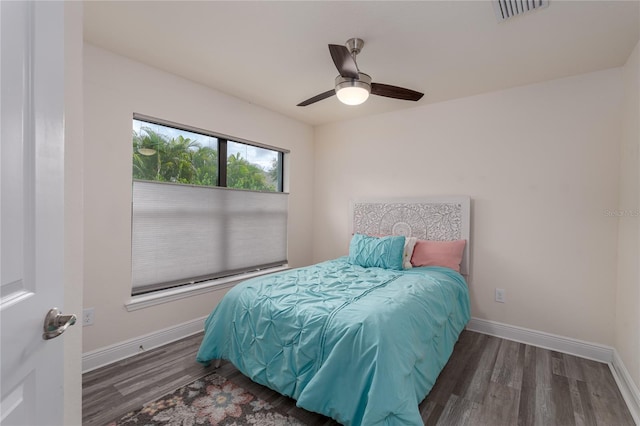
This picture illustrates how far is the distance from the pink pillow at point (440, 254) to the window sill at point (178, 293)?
73.2 inches

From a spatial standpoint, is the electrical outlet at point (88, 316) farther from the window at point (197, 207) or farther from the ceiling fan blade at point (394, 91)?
the ceiling fan blade at point (394, 91)

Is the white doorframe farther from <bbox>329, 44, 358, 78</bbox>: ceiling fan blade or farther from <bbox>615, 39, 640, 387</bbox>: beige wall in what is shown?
<bbox>615, 39, 640, 387</bbox>: beige wall

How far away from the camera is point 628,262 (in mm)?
2186

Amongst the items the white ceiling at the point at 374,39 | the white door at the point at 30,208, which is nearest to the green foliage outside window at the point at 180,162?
the white ceiling at the point at 374,39

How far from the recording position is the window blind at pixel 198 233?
2604 millimetres

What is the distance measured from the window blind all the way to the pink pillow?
5.63ft

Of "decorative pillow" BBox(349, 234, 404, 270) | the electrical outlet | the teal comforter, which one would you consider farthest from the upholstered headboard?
the electrical outlet

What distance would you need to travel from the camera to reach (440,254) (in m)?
3.02

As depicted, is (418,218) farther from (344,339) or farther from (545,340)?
(344,339)

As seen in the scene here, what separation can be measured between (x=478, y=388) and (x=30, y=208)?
A: 253 centimetres

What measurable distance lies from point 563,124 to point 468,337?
2146 mm

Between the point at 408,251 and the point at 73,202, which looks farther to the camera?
the point at 408,251

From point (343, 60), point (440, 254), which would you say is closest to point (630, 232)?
point (440, 254)

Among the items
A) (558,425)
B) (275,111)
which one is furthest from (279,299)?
(275,111)
